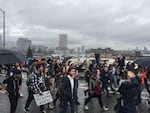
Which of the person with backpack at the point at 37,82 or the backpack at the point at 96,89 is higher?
the person with backpack at the point at 37,82

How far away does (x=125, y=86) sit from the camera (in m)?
7.58

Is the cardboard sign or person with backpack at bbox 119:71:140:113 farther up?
person with backpack at bbox 119:71:140:113

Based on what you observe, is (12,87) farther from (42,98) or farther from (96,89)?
(96,89)

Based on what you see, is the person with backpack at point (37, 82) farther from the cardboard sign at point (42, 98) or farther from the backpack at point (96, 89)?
the backpack at point (96, 89)

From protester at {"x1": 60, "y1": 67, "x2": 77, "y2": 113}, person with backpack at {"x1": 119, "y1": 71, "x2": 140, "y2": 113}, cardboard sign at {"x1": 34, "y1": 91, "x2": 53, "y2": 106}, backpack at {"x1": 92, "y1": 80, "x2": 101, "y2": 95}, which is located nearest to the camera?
person with backpack at {"x1": 119, "y1": 71, "x2": 140, "y2": 113}

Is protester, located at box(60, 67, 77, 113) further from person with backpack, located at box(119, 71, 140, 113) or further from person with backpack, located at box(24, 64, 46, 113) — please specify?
person with backpack, located at box(119, 71, 140, 113)

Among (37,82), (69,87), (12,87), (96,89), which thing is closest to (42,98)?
(37,82)

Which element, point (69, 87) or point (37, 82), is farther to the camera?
point (37, 82)

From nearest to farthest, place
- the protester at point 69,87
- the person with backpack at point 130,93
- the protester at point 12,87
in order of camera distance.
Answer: the person with backpack at point 130,93, the protester at point 69,87, the protester at point 12,87

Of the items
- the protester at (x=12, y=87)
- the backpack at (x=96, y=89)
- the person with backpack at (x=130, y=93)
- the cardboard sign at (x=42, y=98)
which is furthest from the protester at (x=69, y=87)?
the backpack at (x=96, y=89)

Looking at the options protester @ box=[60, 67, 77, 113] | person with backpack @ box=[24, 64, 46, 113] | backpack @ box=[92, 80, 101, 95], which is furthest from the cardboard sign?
backpack @ box=[92, 80, 101, 95]

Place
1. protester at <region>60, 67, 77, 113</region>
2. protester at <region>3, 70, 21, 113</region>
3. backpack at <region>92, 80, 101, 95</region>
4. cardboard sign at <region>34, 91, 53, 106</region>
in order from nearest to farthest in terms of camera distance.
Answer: protester at <region>60, 67, 77, 113</region> → protester at <region>3, 70, 21, 113</region> → cardboard sign at <region>34, 91, 53, 106</region> → backpack at <region>92, 80, 101, 95</region>

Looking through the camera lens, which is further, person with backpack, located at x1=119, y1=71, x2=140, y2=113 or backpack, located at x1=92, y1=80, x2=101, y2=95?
backpack, located at x1=92, y1=80, x2=101, y2=95

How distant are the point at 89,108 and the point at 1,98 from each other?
4.11m
